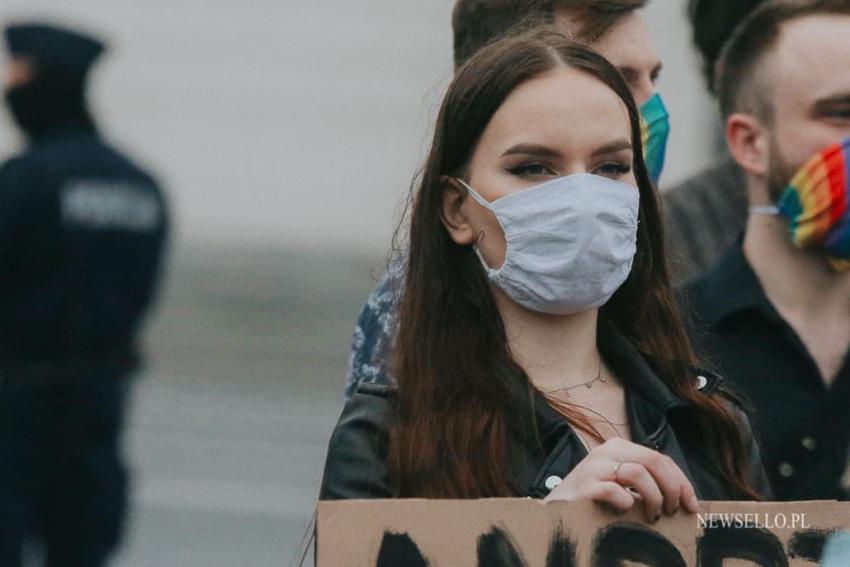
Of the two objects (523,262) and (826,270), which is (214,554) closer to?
(826,270)

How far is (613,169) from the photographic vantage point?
305 cm

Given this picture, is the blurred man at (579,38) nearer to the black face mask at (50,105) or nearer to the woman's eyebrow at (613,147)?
the woman's eyebrow at (613,147)

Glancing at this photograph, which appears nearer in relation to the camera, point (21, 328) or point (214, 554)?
point (21, 328)

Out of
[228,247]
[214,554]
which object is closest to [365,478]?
[214,554]

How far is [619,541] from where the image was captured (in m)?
2.74

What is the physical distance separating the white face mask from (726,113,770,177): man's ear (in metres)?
1.24

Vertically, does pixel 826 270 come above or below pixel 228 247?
above

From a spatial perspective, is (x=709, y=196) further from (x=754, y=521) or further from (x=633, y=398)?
(x=754, y=521)

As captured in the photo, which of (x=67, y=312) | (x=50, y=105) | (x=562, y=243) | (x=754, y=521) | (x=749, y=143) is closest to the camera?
(x=754, y=521)

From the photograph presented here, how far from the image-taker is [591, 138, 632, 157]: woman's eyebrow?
299 centimetres

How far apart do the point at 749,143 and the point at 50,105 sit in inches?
123

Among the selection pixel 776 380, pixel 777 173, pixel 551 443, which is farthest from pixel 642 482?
pixel 777 173

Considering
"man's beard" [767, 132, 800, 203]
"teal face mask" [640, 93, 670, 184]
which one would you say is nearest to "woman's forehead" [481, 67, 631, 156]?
"teal face mask" [640, 93, 670, 184]

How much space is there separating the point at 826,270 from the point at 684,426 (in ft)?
3.70
